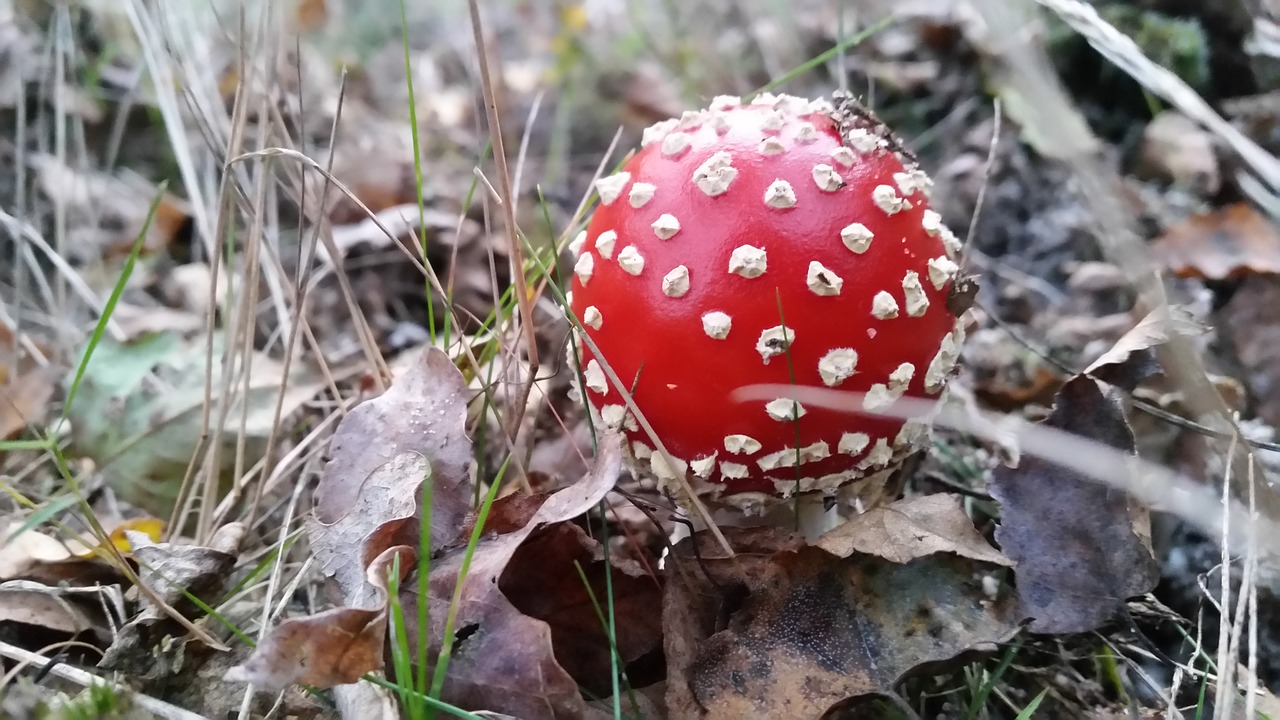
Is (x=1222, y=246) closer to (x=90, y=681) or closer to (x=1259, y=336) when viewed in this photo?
(x=1259, y=336)

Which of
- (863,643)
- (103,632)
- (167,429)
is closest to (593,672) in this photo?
(863,643)

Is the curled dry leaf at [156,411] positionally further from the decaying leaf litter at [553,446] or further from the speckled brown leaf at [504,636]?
the speckled brown leaf at [504,636]

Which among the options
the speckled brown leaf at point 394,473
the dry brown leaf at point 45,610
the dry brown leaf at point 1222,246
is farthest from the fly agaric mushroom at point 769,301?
the dry brown leaf at point 1222,246

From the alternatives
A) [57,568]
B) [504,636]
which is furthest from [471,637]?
[57,568]

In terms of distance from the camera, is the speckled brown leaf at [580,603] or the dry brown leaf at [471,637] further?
the speckled brown leaf at [580,603]

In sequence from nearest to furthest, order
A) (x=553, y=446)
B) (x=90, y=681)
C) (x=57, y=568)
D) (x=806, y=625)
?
1. (x=90, y=681)
2. (x=806, y=625)
3. (x=57, y=568)
4. (x=553, y=446)

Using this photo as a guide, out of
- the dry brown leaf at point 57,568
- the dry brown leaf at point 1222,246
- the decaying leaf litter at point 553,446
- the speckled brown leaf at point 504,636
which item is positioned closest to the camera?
the speckled brown leaf at point 504,636

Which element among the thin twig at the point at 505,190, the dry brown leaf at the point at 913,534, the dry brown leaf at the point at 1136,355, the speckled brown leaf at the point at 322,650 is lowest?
the dry brown leaf at the point at 913,534
